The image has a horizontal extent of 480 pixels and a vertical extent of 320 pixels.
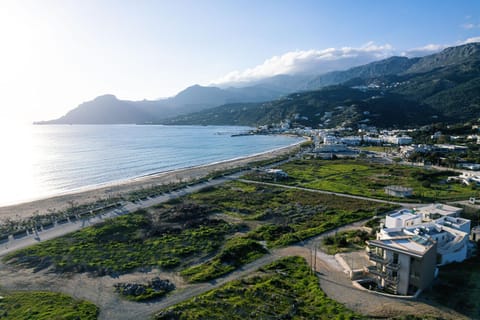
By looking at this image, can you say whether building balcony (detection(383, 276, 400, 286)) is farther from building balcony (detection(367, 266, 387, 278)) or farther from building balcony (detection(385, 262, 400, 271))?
building balcony (detection(385, 262, 400, 271))

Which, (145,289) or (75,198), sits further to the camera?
(75,198)

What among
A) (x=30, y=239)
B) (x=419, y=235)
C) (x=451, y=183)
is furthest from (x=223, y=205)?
(x=451, y=183)

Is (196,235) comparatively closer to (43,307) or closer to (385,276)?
(43,307)

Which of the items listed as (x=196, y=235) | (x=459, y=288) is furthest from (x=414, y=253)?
(x=196, y=235)

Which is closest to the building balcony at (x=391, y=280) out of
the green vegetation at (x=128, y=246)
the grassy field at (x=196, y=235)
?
the grassy field at (x=196, y=235)

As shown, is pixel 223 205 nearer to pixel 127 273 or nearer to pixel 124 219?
pixel 124 219

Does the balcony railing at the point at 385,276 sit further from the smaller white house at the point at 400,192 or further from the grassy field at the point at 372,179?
the smaller white house at the point at 400,192
